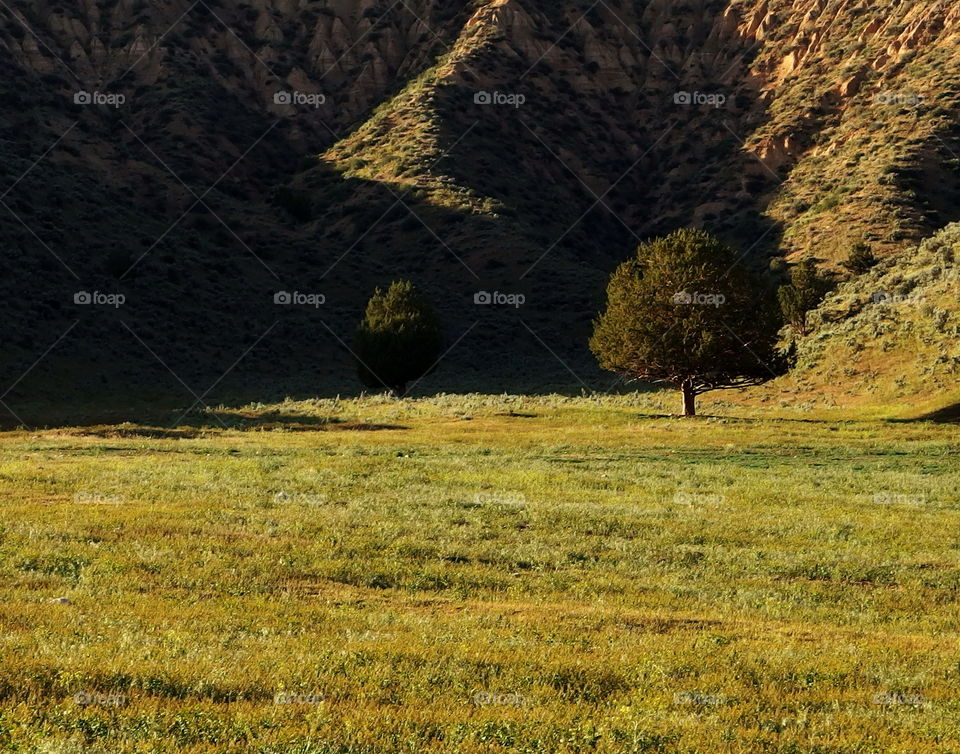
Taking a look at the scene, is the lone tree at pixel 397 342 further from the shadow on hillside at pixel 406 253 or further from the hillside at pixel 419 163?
the hillside at pixel 419 163

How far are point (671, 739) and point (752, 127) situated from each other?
118585 mm

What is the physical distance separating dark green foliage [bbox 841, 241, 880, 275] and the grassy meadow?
2107 inches

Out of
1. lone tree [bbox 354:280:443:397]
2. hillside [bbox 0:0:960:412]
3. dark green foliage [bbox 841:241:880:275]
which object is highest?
hillside [bbox 0:0:960:412]

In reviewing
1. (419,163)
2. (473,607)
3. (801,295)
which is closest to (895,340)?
(801,295)

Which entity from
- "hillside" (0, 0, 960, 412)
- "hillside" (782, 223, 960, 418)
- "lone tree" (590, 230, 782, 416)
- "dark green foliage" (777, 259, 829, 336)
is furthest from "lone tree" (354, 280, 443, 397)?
"dark green foliage" (777, 259, 829, 336)

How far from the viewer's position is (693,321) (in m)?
46.2

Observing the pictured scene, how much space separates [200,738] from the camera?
6977 millimetres

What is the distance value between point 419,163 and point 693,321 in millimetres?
67257

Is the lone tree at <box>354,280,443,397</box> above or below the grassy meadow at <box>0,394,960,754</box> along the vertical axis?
above

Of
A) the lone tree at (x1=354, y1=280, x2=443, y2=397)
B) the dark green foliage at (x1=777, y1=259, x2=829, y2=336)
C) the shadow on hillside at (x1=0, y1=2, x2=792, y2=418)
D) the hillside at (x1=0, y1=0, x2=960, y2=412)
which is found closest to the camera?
the lone tree at (x1=354, y1=280, x2=443, y2=397)

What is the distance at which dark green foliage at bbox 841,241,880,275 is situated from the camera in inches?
3091

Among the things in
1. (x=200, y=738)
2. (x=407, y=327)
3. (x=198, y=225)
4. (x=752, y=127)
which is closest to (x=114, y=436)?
(x=407, y=327)

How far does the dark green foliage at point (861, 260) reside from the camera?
258 ft

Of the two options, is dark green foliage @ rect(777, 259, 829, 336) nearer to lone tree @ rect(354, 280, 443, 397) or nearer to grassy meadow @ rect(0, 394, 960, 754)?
lone tree @ rect(354, 280, 443, 397)
